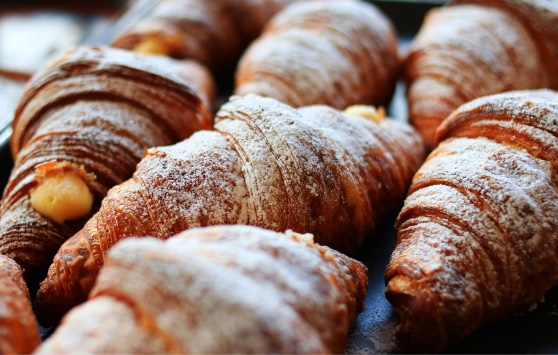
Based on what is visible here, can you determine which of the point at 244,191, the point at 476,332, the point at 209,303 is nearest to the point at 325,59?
the point at 244,191

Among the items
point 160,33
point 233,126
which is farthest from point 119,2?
point 233,126

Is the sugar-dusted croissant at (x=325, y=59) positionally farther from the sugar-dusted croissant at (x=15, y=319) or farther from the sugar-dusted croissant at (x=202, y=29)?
the sugar-dusted croissant at (x=15, y=319)

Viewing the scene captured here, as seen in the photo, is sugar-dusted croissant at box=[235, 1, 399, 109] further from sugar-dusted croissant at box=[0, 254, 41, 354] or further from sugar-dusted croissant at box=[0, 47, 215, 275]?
sugar-dusted croissant at box=[0, 254, 41, 354]

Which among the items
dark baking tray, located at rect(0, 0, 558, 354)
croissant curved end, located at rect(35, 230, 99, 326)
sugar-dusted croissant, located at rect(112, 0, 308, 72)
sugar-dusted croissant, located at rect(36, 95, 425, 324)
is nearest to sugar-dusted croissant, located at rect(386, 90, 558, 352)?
dark baking tray, located at rect(0, 0, 558, 354)

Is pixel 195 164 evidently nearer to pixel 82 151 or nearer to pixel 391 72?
pixel 82 151

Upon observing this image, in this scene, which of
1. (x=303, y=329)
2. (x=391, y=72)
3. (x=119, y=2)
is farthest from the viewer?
(x=119, y=2)

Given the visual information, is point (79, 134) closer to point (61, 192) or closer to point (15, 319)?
point (61, 192)
